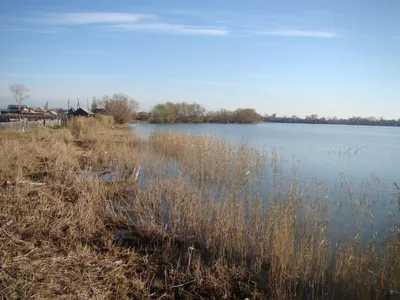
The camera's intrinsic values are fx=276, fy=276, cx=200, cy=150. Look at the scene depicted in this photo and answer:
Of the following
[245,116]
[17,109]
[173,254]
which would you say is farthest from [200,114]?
[173,254]

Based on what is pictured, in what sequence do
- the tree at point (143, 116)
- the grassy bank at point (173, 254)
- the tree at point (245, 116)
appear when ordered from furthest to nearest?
1. the tree at point (245, 116)
2. the tree at point (143, 116)
3. the grassy bank at point (173, 254)

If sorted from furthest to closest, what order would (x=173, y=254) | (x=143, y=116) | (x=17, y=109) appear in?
(x=143, y=116) → (x=17, y=109) → (x=173, y=254)

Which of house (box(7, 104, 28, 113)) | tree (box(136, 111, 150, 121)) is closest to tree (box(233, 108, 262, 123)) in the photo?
tree (box(136, 111, 150, 121))

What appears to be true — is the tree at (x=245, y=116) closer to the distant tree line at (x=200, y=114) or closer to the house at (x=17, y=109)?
the distant tree line at (x=200, y=114)

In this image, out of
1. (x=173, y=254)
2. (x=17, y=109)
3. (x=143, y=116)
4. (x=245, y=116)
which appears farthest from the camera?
(x=245, y=116)

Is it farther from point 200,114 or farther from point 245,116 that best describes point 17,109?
point 245,116

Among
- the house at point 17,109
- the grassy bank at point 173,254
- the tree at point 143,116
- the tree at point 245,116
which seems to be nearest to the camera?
the grassy bank at point 173,254

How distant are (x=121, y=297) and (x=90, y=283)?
36cm

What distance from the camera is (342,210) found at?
21.2 feet

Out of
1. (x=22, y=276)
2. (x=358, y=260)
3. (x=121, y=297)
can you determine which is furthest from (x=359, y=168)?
(x=22, y=276)

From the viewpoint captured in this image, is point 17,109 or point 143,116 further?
point 143,116

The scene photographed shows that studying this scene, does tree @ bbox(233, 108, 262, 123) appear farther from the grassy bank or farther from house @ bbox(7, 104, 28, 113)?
the grassy bank

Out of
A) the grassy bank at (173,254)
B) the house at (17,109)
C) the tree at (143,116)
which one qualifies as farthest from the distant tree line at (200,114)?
the grassy bank at (173,254)

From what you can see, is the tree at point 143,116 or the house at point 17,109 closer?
the house at point 17,109
